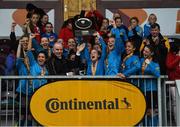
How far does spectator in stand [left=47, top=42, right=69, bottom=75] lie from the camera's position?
10.3m

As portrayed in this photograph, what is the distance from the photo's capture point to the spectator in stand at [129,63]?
999cm

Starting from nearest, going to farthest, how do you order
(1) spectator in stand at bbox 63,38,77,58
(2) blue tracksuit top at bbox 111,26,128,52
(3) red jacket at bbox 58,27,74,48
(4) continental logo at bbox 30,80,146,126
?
(4) continental logo at bbox 30,80,146,126 < (2) blue tracksuit top at bbox 111,26,128,52 < (1) spectator in stand at bbox 63,38,77,58 < (3) red jacket at bbox 58,27,74,48

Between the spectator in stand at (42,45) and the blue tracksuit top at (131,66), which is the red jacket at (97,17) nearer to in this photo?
the spectator in stand at (42,45)

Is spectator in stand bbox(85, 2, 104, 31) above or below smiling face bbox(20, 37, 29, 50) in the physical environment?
above

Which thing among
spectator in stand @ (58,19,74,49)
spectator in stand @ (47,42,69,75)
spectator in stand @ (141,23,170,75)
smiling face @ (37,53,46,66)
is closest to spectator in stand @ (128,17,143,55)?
spectator in stand @ (141,23,170,75)

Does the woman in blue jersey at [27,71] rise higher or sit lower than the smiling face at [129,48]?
lower

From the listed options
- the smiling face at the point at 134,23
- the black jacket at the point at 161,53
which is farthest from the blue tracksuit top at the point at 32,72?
the smiling face at the point at 134,23

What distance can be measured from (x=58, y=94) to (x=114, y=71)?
3.67 ft

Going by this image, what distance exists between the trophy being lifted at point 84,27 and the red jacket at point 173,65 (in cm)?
168

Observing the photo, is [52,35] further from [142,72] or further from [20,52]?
[142,72]

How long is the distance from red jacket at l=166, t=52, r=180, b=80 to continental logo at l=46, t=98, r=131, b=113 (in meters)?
1.24

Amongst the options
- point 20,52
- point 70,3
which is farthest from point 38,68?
point 70,3

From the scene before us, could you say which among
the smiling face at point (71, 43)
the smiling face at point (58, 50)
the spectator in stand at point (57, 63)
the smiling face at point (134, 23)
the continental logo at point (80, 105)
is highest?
the smiling face at point (134, 23)

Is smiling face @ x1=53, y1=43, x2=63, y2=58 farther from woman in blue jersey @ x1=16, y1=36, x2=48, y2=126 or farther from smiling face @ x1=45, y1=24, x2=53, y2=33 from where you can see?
smiling face @ x1=45, y1=24, x2=53, y2=33
